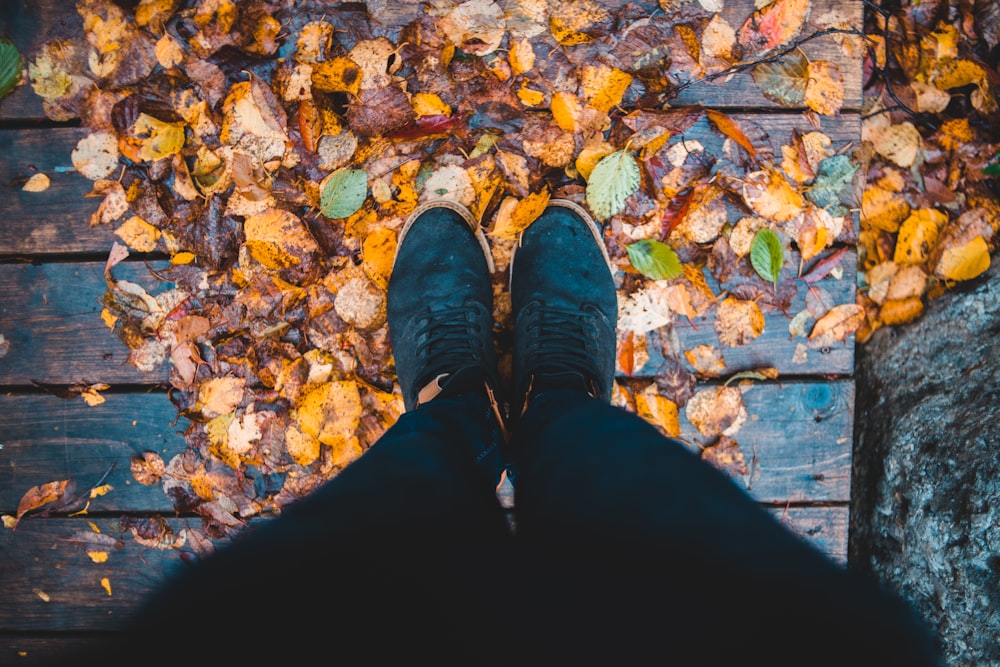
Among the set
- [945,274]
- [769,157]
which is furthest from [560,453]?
[945,274]

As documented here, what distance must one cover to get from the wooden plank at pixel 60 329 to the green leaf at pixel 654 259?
40.9 inches

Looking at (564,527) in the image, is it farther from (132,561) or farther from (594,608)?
(132,561)

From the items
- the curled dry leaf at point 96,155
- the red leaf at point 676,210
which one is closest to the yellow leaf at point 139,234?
the curled dry leaf at point 96,155

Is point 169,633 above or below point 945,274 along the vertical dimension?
below

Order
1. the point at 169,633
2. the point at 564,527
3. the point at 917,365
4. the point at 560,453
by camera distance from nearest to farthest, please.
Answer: the point at 169,633 → the point at 564,527 → the point at 560,453 → the point at 917,365

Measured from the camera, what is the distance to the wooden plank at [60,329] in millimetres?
1152

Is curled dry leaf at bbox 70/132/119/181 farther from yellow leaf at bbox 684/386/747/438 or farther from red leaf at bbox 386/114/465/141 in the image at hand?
yellow leaf at bbox 684/386/747/438

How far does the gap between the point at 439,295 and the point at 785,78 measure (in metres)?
0.84

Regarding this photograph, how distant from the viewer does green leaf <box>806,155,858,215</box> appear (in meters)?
1.08

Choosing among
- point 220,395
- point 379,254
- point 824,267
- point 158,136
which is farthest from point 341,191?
point 824,267

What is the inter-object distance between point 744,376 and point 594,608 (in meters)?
0.82

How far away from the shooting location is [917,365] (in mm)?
1054

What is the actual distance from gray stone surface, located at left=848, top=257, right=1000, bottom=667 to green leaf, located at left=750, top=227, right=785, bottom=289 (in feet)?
0.98

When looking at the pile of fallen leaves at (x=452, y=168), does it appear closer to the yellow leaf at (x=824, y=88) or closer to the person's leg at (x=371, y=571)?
the yellow leaf at (x=824, y=88)
